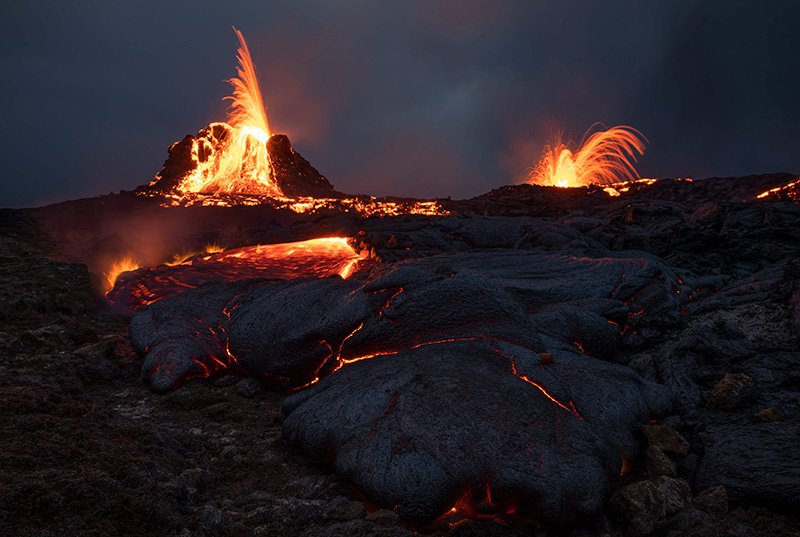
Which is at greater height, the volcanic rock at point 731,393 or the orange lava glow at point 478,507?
the volcanic rock at point 731,393

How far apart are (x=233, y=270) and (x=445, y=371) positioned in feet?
30.6

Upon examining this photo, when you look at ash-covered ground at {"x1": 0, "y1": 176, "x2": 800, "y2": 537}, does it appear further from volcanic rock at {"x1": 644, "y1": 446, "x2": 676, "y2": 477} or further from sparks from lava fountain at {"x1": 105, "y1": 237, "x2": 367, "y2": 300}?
sparks from lava fountain at {"x1": 105, "y1": 237, "x2": 367, "y2": 300}

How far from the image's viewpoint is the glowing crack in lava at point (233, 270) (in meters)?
10.9

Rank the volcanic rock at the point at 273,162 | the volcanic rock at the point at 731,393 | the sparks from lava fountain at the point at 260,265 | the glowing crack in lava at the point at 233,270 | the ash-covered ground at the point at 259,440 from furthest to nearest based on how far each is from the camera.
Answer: the volcanic rock at the point at 273,162, the sparks from lava fountain at the point at 260,265, the glowing crack in lava at the point at 233,270, the volcanic rock at the point at 731,393, the ash-covered ground at the point at 259,440

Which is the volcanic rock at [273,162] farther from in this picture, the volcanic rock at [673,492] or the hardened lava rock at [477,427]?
the volcanic rock at [673,492]

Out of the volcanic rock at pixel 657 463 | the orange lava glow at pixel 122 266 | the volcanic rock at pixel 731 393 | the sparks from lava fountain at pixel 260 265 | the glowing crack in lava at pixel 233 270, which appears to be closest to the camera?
the volcanic rock at pixel 657 463

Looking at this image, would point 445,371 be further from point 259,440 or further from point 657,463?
point 259,440

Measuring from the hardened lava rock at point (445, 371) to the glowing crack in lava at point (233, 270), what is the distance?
3072 mm

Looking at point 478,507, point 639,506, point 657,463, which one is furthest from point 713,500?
point 478,507

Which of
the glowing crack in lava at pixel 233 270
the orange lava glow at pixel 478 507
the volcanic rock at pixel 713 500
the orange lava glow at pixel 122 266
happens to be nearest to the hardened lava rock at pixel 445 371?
the orange lava glow at pixel 478 507

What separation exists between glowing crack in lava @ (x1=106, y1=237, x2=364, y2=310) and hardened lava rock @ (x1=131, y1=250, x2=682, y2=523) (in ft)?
10.1

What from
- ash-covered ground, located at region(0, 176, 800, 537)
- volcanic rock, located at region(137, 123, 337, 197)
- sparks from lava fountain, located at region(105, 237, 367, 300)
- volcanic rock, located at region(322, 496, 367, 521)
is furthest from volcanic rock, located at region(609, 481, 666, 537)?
volcanic rock, located at region(137, 123, 337, 197)

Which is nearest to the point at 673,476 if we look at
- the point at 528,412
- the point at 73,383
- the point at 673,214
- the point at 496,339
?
the point at 528,412

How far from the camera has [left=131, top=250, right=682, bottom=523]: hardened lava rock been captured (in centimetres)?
338
